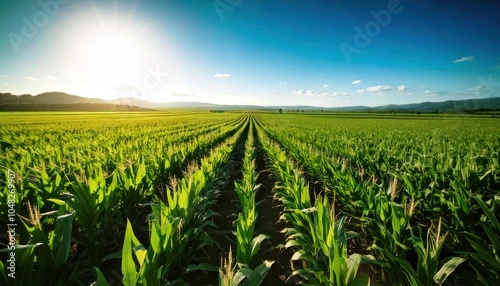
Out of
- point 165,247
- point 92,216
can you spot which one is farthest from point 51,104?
point 165,247

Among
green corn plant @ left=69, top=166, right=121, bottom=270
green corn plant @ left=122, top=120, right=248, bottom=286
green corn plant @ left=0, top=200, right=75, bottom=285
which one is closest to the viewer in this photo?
green corn plant @ left=122, top=120, right=248, bottom=286

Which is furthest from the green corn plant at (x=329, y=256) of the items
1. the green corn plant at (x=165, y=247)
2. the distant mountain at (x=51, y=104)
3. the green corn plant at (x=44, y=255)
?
the distant mountain at (x=51, y=104)

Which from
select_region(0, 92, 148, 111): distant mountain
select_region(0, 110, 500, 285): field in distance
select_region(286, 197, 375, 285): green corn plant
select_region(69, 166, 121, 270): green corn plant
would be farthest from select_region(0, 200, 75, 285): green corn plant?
select_region(0, 92, 148, 111): distant mountain

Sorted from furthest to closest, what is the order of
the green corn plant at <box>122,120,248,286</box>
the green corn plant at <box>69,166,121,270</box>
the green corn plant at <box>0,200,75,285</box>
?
the green corn plant at <box>69,166,121,270</box>, the green corn plant at <box>0,200,75,285</box>, the green corn plant at <box>122,120,248,286</box>

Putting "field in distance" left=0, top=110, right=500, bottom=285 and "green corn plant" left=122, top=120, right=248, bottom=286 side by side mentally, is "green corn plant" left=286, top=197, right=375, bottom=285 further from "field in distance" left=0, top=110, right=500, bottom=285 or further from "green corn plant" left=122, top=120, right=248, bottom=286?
"green corn plant" left=122, top=120, right=248, bottom=286

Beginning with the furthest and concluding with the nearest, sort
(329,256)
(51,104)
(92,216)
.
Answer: (51,104) < (92,216) < (329,256)

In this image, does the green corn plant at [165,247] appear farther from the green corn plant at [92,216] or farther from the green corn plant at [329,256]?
the green corn plant at [329,256]

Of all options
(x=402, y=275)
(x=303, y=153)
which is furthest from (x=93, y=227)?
(x=303, y=153)

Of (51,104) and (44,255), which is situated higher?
(44,255)

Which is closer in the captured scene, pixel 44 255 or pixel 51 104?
pixel 44 255

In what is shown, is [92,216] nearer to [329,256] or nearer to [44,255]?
[44,255]

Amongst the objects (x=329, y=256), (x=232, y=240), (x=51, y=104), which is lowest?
(x=232, y=240)

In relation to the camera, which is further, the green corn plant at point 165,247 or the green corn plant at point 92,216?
the green corn plant at point 92,216

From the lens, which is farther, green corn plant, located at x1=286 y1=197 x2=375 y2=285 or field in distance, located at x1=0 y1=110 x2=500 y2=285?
field in distance, located at x1=0 y1=110 x2=500 y2=285
